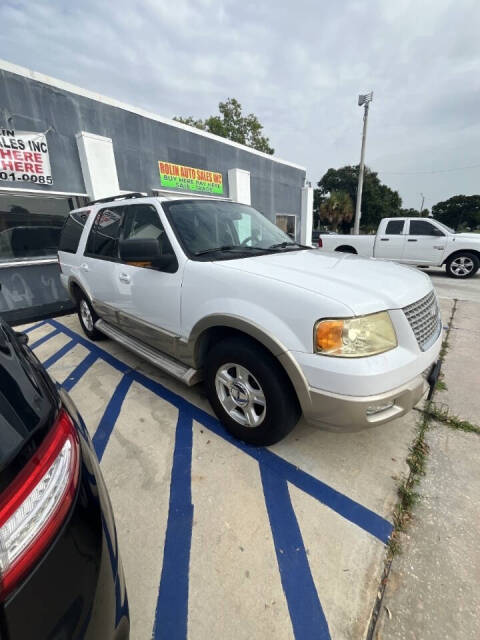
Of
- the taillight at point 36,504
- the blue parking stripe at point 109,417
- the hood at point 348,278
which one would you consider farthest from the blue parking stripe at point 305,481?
the taillight at point 36,504

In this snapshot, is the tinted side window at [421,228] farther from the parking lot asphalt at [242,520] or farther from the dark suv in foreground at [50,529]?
the dark suv in foreground at [50,529]

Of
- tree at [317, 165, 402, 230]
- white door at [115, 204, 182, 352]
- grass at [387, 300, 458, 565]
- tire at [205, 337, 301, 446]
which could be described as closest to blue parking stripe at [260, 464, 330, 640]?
tire at [205, 337, 301, 446]

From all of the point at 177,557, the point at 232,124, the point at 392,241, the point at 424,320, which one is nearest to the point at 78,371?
the point at 177,557

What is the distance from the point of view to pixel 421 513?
1.82m

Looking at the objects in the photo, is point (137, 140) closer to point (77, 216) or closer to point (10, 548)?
point (77, 216)

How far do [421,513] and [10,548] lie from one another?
209cm

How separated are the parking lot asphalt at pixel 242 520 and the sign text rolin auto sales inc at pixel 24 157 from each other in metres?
5.25

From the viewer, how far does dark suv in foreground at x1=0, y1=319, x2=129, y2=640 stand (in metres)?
0.66

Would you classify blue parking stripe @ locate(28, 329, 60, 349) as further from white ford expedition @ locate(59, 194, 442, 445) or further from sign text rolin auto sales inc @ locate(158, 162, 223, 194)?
sign text rolin auto sales inc @ locate(158, 162, 223, 194)

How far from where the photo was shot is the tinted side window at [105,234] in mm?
3254

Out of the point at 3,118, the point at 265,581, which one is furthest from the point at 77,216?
the point at 265,581

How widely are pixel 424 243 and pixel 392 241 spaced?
896mm

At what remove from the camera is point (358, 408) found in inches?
67.1

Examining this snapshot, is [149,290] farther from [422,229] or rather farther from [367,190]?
[367,190]
